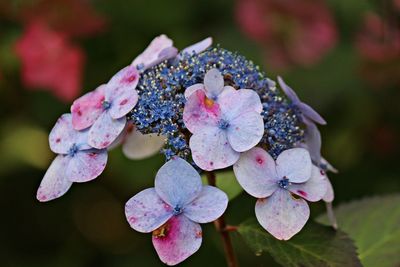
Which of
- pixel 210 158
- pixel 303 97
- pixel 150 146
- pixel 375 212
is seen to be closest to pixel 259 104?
pixel 210 158

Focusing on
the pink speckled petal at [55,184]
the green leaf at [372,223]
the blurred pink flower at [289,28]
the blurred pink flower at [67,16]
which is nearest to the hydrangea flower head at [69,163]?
the pink speckled petal at [55,184]

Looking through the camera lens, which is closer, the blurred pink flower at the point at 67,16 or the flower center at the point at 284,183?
the flower center at the point at 284,183

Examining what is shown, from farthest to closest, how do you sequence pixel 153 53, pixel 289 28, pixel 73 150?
pixel 289 28
pixel 153 53
pixel 73 150

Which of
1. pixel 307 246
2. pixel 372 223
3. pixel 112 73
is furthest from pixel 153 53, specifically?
pixel 112 73

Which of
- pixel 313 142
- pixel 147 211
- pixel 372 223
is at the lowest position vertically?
pixel 372 223

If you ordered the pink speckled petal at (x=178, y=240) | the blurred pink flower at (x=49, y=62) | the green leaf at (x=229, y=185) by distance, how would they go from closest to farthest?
the pink speckled petal at (x=178, y=240), the green leaf at (x=229, y=185), the blurred pink flower at (x=49, y=62)

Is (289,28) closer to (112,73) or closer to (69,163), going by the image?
(112,73)

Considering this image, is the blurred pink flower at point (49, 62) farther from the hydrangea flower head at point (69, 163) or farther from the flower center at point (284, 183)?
→ the flower center at point (284, 183)

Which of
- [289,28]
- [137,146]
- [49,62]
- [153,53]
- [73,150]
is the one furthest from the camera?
[289,28]
